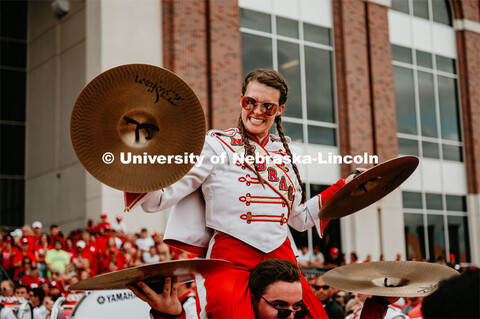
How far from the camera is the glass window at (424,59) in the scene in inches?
992

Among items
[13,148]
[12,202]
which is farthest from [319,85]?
[12,202]

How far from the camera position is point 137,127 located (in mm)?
3506

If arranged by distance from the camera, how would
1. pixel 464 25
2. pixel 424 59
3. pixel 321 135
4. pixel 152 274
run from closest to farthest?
pixel 152 274
pixel 321 135
pixel 424 59
pixel 464 25

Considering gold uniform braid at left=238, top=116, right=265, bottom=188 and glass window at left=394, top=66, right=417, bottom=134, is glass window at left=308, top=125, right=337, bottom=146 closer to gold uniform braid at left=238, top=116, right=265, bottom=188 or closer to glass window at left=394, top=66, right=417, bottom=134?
glass window at left=394, top=66, right=417, bottom=134

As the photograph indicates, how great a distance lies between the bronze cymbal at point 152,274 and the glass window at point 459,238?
23.0 m

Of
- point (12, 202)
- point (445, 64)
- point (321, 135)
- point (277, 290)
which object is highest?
point (445, 64)

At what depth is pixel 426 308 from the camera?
2186mm

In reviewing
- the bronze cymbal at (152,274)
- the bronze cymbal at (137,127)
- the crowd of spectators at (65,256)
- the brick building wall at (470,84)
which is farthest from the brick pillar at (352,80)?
the bronze cymbal at (152,274)

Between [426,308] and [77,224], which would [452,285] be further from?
[77,224]

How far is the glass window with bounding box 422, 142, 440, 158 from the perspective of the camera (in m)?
24.5

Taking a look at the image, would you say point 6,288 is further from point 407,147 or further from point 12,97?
point 407,147

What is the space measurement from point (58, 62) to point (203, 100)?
4893mm

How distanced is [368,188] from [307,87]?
18505 mm

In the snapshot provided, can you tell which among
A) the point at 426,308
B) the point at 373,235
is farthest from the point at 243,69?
the point at 426,308
